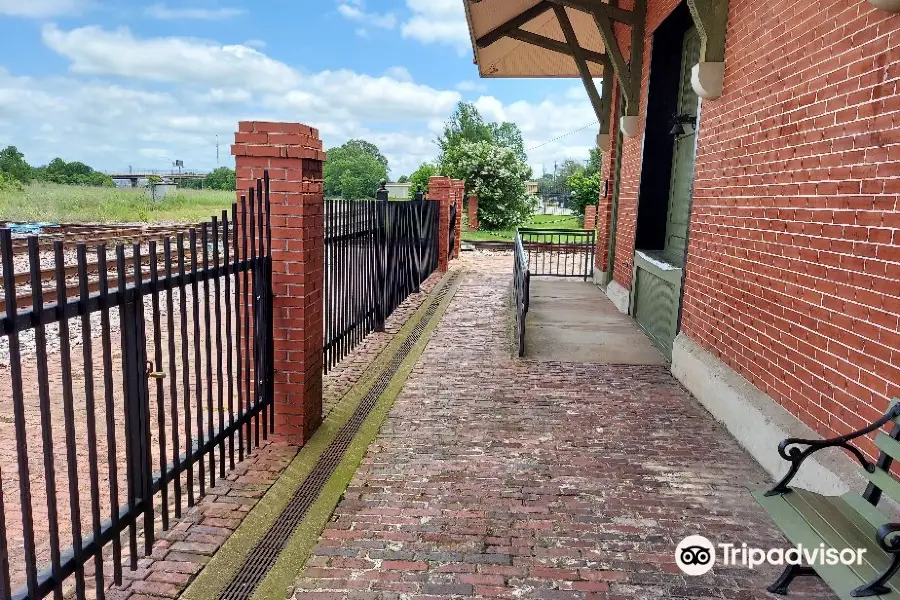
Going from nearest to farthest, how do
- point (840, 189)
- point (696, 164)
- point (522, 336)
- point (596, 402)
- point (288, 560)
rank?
point (288, 560)
point (840, 189)
point (596, 402)
point (696, 164)
point (522, 336)

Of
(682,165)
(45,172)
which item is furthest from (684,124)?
(45,172)

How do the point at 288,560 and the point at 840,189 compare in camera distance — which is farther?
the point at 840,189

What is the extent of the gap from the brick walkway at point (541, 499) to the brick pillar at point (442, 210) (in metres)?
8.18

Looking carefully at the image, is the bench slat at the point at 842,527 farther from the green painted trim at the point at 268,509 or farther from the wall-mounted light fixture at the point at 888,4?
the green painted trim at the point at 268,509

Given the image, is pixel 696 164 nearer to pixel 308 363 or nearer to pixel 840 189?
pixel 840 189

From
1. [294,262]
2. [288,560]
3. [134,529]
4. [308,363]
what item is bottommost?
[288,560]

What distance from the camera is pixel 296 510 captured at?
334 centimetres

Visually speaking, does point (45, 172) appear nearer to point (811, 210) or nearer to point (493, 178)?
point (493, 178)

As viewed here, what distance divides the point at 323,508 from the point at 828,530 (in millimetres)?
2368

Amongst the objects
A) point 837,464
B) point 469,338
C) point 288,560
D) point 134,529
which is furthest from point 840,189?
point 469,338

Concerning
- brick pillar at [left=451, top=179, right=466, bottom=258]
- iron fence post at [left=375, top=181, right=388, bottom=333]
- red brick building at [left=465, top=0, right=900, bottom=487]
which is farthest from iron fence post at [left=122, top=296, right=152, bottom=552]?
brick pillar at [left=451, top=179, right=466, bottom=258]

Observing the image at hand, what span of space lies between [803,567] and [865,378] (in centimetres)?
103

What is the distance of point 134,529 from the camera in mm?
2697

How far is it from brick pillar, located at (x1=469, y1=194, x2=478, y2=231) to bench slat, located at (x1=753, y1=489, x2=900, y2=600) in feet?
89.0
